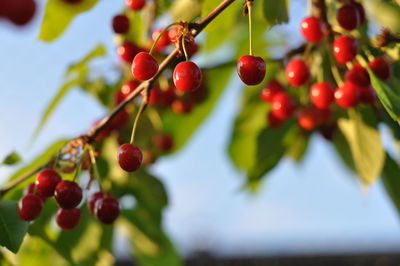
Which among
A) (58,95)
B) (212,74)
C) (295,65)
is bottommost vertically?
(212,74)

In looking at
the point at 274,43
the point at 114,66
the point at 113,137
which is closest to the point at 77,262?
the point at 113,137

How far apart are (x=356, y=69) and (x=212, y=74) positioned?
0.61 m

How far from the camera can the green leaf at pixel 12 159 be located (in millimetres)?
1424

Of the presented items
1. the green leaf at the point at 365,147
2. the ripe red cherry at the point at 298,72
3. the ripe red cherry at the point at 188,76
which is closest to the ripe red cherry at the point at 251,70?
the ripe red cherry at the point at 188,76

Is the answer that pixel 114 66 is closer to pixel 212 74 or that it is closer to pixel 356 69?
pixel 212 74

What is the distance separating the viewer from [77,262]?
1.61 m

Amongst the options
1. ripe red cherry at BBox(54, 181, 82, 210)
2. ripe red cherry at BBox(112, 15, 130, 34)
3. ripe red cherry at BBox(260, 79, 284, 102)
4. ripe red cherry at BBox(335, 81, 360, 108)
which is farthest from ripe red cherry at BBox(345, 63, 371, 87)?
ripe red cherry at BBox(54, 181, 82, 210)

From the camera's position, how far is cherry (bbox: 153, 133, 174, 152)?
1.96 meters

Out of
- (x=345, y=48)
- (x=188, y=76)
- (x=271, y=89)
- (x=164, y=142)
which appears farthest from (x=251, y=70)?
(x=164, y=142)

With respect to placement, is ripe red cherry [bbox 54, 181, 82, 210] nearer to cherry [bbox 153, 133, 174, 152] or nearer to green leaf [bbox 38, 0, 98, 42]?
green leaf [bbox 38, 0, 98, 42]

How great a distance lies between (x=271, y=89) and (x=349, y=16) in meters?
0.45

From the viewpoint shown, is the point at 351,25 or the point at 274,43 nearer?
the point at 351,25

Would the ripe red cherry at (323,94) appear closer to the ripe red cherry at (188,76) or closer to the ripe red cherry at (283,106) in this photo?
the ripe red cherry at (283,106)

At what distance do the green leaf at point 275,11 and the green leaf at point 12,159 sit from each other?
62 cm
